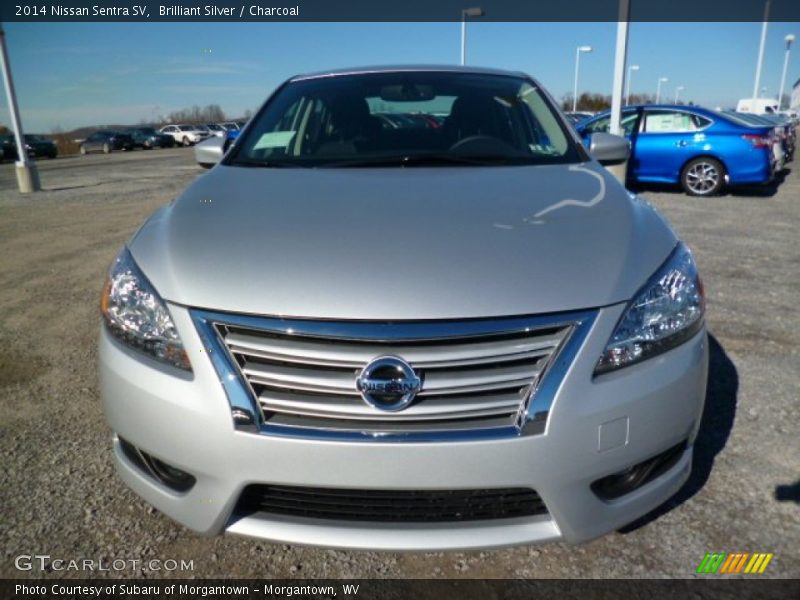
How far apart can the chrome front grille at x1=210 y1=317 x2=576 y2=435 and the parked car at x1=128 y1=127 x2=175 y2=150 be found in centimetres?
4061

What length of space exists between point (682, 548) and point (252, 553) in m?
1.40

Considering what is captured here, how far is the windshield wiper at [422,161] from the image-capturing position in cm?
249

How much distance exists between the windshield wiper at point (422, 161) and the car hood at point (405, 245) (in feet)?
0.55

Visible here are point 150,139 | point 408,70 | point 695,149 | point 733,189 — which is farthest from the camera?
point 150,139

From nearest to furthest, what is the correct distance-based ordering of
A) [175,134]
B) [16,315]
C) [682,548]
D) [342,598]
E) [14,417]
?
1. [342,598]
2. [682,548]
3. [14,417]
4. [16,315]
5. [175,134]

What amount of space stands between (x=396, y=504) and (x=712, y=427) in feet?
5.83

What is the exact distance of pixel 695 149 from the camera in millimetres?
9422

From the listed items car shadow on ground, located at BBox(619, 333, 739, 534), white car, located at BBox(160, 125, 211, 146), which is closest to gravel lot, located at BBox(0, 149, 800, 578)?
car shadow on ground, located at BBox(619, 333, 739, 534)

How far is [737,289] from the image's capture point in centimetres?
470

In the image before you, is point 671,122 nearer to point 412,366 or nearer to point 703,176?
point 703,176

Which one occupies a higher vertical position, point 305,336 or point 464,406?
point 305,336

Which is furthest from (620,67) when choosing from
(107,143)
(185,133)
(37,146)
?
(185,133)

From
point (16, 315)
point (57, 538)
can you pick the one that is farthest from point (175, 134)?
point (57, 538)

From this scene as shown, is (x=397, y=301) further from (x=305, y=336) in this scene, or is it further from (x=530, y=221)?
(x=530, y=221)
